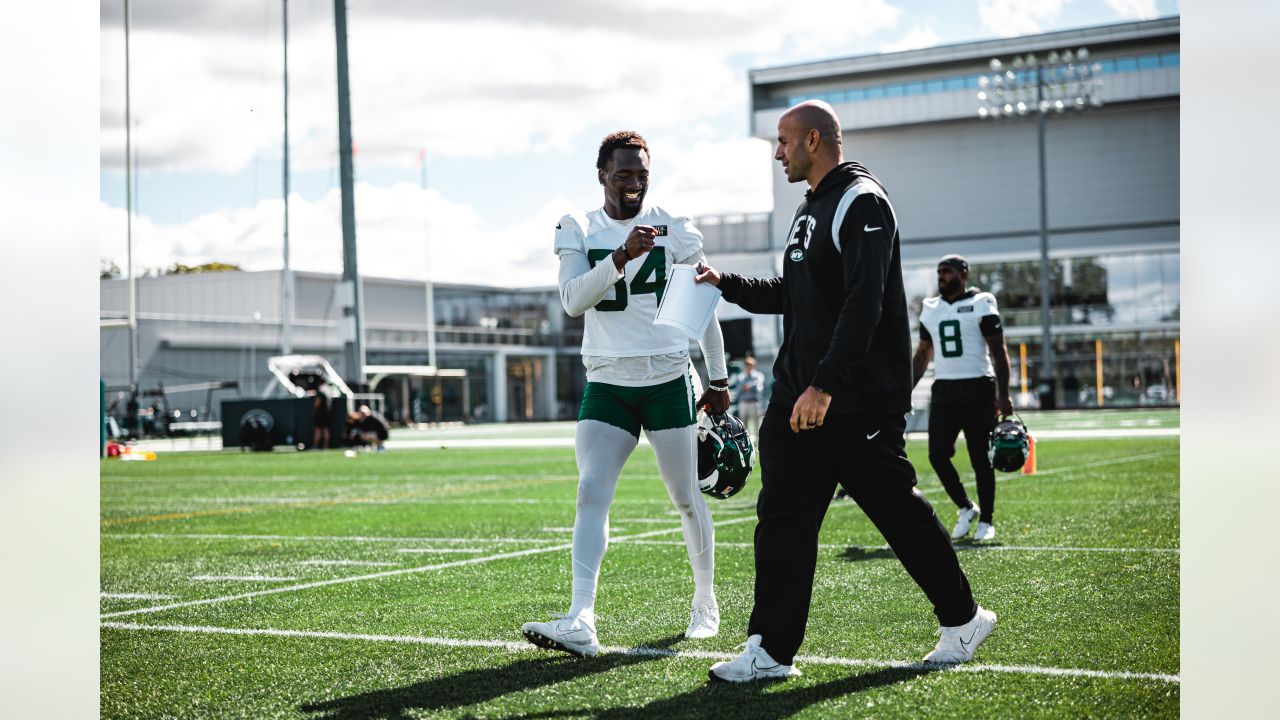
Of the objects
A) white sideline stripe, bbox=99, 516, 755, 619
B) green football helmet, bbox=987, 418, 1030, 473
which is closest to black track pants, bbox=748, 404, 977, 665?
white sideline stripe, bbox=99, 516, 755, 619

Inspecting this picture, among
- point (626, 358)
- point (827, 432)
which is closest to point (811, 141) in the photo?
point (827, 432)

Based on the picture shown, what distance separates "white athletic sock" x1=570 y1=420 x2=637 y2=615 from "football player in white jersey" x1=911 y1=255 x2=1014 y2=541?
4.13 meters

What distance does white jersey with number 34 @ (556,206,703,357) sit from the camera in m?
5.52

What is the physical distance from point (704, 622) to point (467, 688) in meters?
1.31

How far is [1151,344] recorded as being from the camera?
188 feet

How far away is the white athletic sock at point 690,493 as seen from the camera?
5613 mm

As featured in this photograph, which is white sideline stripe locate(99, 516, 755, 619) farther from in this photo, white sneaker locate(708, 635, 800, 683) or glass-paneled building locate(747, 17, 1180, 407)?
glass-paneled building locate(747, 17, 1180, 407)

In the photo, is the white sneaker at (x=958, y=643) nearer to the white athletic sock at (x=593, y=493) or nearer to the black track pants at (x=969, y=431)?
the white athletic sock at (x=593, y=493)

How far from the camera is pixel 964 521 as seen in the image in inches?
373

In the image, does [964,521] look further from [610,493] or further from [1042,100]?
[1042,100]

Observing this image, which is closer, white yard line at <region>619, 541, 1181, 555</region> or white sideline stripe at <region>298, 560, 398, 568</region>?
white yard line at <region>619, 541, 1181, 555</region>

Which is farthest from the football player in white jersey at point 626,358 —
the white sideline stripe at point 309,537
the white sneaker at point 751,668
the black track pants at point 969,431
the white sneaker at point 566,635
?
the white sideline stripe at point 309,537
